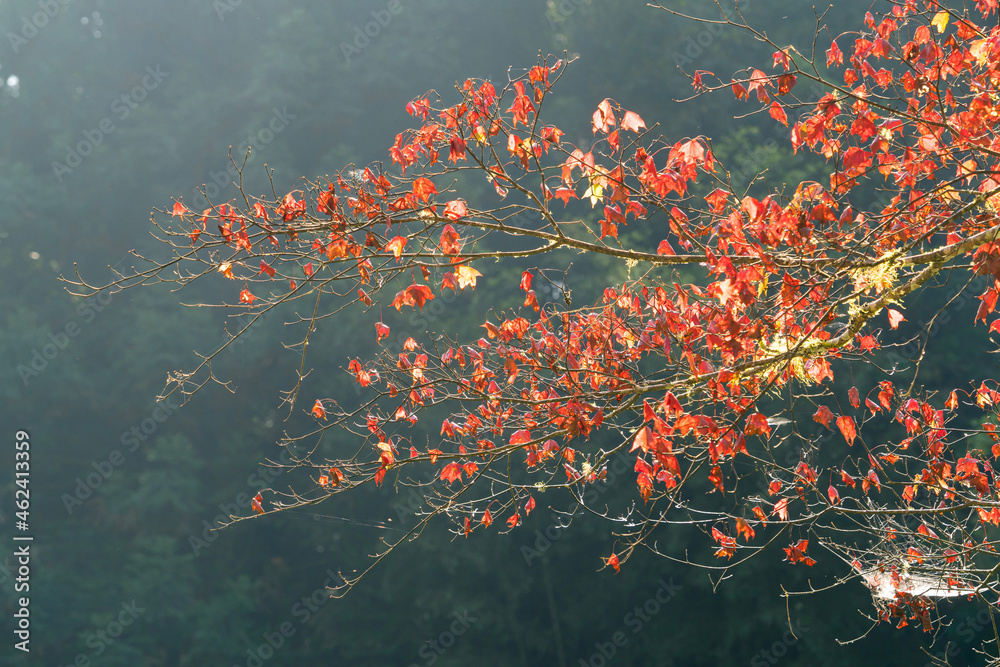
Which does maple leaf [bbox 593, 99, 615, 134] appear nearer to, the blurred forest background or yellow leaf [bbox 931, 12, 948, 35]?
yellow leaf [bbox 931, 12, 948, 35]

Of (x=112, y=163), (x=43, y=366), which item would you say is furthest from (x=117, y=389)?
(x=112, y=163)

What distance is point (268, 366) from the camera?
920cm

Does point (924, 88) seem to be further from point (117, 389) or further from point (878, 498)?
point (117, 389)

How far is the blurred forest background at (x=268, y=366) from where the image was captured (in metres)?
7.64

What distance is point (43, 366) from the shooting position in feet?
28.5

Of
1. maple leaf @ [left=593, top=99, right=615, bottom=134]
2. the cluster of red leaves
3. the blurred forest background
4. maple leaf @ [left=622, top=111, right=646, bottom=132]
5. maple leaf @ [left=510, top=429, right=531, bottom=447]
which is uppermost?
maple leaf @ [left=593, top=99, right=615, bottom=134]

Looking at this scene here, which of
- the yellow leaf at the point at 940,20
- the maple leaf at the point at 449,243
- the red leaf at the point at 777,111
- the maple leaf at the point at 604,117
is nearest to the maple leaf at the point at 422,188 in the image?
the maple leaf at the point at 449,243

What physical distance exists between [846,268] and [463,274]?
1007 mm

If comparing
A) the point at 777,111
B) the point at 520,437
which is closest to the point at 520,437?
the point at 520,437

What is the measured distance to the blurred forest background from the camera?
7.64m

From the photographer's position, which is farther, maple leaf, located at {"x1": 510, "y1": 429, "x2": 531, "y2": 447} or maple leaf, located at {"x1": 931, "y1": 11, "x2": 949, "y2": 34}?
maple leaf, located at {"x1": 510, "y1": 429, "x2": 531, "y2": 447}

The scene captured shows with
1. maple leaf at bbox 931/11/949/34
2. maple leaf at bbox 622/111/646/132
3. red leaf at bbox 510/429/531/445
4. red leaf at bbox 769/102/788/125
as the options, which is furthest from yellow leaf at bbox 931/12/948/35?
red leaf at bbox 510/429/531/445

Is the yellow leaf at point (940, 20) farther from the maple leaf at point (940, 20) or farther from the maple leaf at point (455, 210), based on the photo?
the maple leaf at point (455, 210)

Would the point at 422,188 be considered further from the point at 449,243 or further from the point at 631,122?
the point at 631,122
